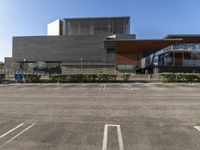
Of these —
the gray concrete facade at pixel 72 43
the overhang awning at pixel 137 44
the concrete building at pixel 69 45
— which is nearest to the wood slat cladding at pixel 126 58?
the overhang awning at pixel 137 44

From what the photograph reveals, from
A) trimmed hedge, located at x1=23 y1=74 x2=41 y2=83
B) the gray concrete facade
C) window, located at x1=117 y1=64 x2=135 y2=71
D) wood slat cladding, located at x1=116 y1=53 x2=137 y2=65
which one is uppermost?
the gray concrete facade

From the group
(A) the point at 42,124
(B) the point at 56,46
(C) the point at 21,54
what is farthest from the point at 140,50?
(C) the point at 21,54

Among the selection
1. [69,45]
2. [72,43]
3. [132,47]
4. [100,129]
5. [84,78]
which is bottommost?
[100,129]

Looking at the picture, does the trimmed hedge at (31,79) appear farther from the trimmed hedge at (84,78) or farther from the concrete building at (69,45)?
the concrete building at (69,45)

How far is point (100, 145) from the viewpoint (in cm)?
505

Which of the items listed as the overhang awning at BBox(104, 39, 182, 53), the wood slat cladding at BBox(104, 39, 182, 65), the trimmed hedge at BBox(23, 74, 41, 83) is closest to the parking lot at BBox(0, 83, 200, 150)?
the trimmed hedge at BBox(23, 74, 41, 83)

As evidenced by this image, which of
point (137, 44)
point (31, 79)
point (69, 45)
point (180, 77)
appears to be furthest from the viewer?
point (69, 45)

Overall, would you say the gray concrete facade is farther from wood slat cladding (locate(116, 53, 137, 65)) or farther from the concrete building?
wood slat cladding (locate(116, 53, 137, 65))

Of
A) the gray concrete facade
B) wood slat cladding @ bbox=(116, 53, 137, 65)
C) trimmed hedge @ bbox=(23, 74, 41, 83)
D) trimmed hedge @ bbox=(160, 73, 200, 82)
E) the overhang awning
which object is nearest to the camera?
trimmed hedge @ bbox=(160, 73, 200, 82)

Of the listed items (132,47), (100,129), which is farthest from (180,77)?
(100,129)

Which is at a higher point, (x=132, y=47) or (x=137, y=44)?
(x=137, y=44)

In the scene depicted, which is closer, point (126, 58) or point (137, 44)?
point (137, 44)

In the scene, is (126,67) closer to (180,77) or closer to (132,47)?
(132,47)

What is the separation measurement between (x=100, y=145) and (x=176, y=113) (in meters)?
4.83
